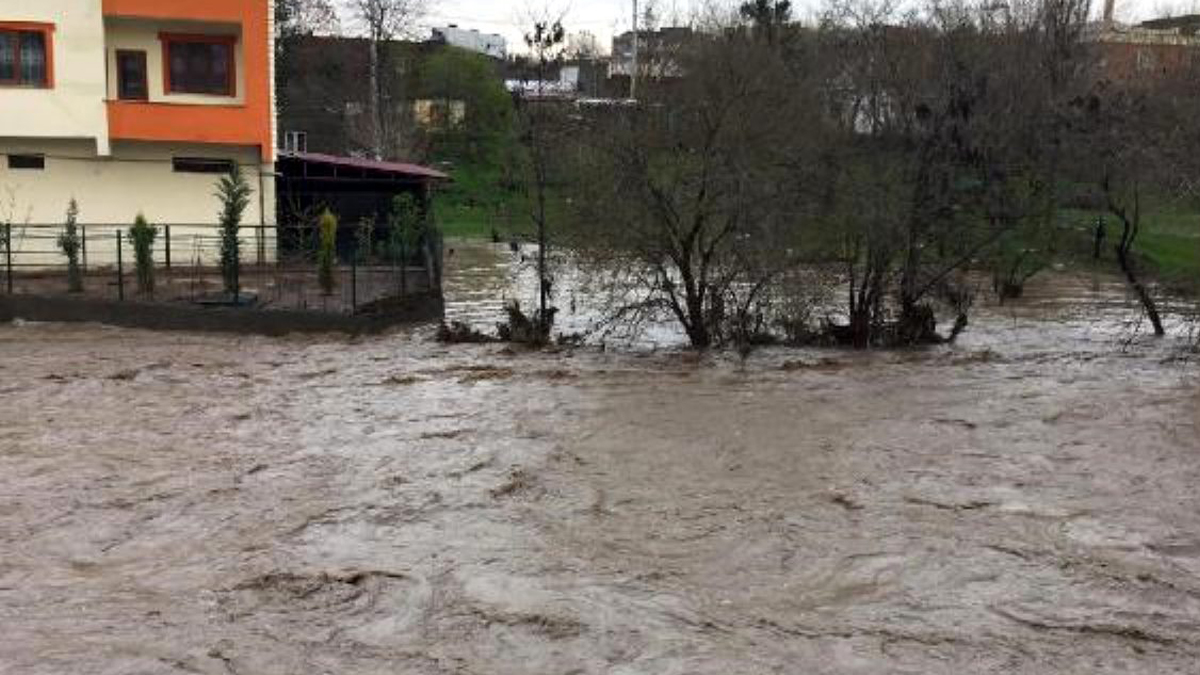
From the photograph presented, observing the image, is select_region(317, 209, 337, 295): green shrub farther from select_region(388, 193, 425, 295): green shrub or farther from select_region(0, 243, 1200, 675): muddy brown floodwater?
select_region(0, 243, 1200, 675): muddy brown floodwater

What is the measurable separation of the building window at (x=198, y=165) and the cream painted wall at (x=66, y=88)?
1.97 metres

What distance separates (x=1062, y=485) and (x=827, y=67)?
25.6 m

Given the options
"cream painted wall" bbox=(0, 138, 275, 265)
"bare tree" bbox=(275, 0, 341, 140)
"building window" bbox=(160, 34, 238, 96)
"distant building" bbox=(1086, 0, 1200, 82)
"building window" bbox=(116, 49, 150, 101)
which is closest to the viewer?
"cream painted wall" bbox=(0, 138, 275, 265)

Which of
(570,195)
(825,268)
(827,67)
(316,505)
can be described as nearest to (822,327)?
(825,268)

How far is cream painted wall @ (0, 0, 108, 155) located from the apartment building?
0.02 metres

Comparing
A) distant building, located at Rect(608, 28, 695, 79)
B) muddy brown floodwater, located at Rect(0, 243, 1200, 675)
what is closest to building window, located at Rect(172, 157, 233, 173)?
distant building, located at Rect(608, 28, 695, 79)

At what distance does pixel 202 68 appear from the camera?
30094 mm

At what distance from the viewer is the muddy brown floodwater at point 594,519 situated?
7.84 meters

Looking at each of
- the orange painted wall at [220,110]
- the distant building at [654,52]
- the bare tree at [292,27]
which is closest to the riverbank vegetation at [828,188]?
the distant building at [654,52]

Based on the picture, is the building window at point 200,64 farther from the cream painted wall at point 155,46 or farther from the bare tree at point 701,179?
the bare tree at point 701,179

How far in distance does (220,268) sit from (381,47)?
119 ft

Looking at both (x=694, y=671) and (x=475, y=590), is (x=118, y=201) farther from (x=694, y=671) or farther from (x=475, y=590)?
(x=694, y=671)

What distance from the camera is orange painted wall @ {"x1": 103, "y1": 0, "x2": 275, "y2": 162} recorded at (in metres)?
28.9

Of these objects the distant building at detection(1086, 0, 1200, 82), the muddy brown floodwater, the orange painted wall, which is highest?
the distant building at detection(1086, 0, 1200, 82)
